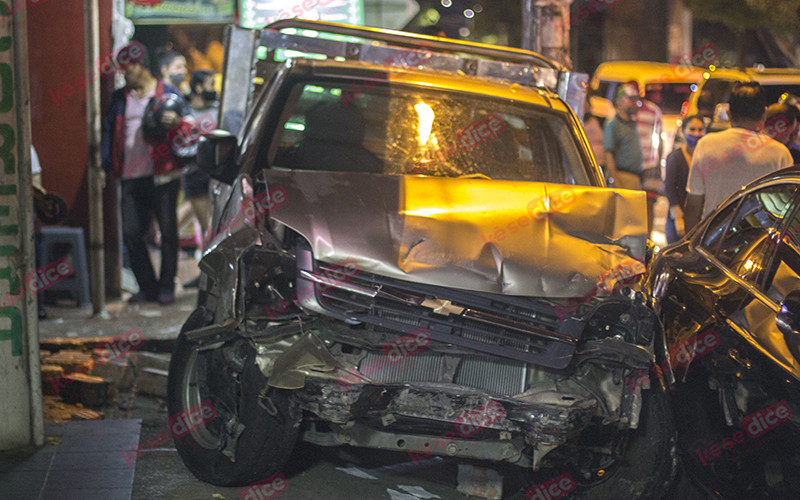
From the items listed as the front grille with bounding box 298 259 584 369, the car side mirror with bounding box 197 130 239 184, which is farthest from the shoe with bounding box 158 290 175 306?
the front grille with bounding box 298 259 584 369

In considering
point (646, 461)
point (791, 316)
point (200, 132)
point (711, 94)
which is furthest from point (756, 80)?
point (791, 316)

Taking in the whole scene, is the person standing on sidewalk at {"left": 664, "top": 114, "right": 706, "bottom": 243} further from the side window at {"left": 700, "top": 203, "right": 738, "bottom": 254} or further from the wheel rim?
the wheel rim

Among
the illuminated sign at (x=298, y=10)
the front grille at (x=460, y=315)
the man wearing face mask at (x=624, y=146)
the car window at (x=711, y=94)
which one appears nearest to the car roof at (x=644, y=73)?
the car window at (x=711, y=94)

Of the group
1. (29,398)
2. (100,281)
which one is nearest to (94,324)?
(100,281)

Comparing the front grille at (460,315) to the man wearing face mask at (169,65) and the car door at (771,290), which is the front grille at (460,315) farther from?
the man wearing face mask at (169,65)

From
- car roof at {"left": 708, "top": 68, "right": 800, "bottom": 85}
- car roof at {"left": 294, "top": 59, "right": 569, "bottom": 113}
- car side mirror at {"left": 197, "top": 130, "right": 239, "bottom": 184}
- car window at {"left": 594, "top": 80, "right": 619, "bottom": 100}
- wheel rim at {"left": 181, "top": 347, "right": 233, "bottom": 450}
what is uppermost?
car roof at {"left": 294, "top": 59, "right": 569, "bottom": 113}

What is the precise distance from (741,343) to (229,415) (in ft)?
6.83

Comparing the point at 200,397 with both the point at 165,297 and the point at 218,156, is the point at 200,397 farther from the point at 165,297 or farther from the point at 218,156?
the point at 165,297

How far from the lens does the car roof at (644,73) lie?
1758 centimetres

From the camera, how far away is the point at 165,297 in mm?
8492

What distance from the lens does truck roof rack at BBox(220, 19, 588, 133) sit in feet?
21.5

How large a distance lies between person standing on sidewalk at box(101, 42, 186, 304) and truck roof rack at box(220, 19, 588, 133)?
5.47ft

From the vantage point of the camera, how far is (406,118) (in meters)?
5.34

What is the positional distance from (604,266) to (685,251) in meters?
0.98
